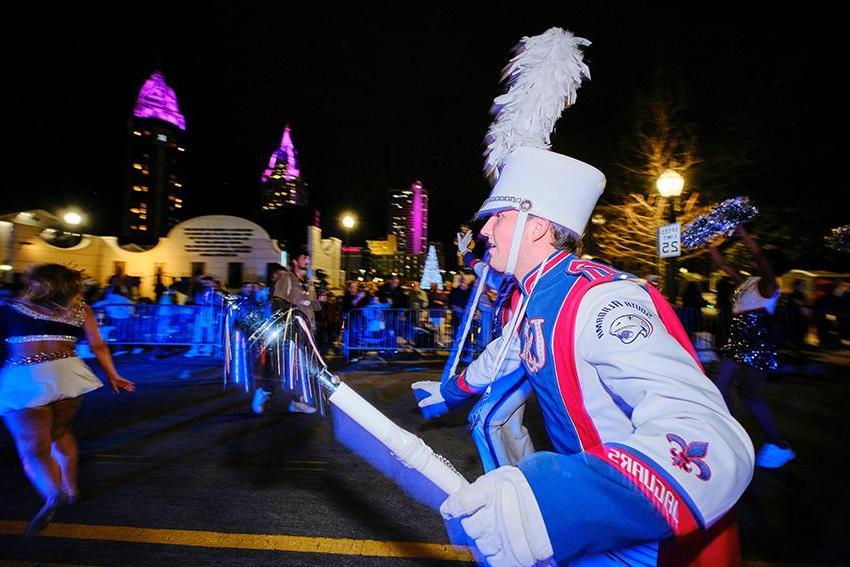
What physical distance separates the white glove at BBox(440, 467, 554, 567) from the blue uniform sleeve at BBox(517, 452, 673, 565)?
0.03 meters

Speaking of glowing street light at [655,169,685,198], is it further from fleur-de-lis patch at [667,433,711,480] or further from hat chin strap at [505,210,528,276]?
fleur-de-lis patch at [667,433,711,480]

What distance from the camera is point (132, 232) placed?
372 ft

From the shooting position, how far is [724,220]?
5.12 meters

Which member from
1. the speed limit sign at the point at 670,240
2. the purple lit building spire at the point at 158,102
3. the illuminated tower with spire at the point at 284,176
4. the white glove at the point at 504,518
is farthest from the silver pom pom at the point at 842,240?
the illuminated tower with spire at the point at 284,176

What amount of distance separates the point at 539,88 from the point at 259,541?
3.37 metres

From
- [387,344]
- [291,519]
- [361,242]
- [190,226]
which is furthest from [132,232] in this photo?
[291,519]

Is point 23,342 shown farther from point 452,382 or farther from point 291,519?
point 452,382

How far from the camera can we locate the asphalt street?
3365 mm

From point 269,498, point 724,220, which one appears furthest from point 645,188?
point 269,498

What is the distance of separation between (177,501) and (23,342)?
171 cm

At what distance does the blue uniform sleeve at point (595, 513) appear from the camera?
1.00 meters

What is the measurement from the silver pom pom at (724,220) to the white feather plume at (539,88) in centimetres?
346

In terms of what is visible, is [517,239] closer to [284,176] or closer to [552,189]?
[552,189]

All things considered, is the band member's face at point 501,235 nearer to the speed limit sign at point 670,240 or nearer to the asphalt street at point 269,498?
the asphalt street at point 269,498
